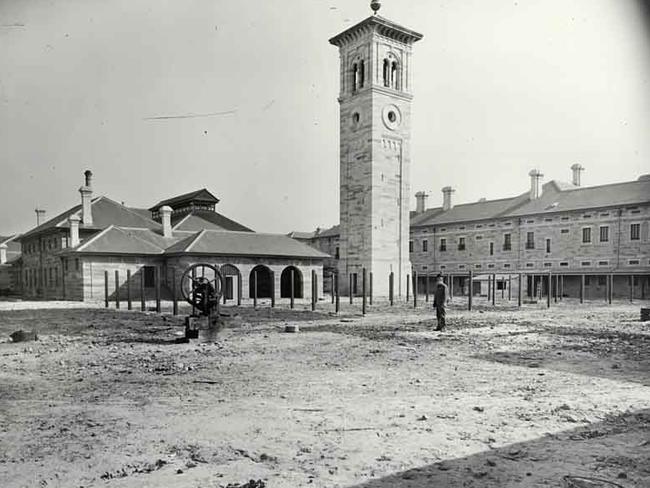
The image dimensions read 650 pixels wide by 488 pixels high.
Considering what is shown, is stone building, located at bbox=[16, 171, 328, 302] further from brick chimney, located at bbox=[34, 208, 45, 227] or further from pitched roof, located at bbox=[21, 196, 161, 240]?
brick chimney, located at bbox=[34, 208, 45, 227]

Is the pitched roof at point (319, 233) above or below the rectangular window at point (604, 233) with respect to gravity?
above

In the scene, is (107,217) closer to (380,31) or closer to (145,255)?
(145,255)

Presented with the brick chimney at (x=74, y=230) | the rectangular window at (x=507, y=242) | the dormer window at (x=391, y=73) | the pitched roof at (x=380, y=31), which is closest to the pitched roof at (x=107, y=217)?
the brick chimney at (x=74, y=230)

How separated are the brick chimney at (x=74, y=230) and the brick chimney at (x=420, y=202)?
111ft

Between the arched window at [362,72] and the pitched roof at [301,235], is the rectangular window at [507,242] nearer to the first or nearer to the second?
the arched window at [362,72]

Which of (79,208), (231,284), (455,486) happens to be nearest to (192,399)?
(455,486)

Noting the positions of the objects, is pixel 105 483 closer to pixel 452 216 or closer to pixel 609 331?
pixel 609 331

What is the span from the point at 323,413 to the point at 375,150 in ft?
110

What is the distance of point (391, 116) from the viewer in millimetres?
40000

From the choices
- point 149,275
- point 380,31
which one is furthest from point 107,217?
point 380,31

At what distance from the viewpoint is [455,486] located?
4.45 m

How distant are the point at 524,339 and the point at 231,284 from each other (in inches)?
867

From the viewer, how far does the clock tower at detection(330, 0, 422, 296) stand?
38688 millimetres

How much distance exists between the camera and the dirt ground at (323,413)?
15.6 feet
